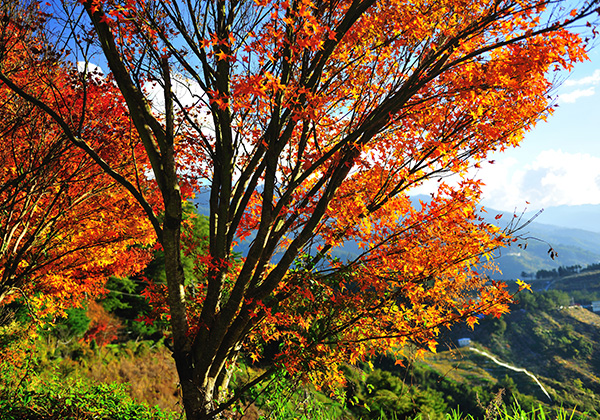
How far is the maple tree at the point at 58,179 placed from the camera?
545 centimetres

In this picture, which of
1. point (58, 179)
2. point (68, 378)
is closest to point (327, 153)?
point (58, 179)

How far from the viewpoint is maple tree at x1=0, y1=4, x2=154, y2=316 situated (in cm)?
545

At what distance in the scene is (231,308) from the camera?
383cm

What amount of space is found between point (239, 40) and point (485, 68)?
320cm

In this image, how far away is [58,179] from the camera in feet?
22.1

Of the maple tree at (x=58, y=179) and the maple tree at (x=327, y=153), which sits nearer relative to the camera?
the maple tree at (x=327, y=153)

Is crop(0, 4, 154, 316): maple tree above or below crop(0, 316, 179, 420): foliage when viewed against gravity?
above

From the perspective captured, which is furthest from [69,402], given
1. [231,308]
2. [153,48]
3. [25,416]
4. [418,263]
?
[418,263]

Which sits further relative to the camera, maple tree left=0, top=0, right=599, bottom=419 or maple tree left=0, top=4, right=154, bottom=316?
maple tree left=0, top=4, right=154, bottom=316

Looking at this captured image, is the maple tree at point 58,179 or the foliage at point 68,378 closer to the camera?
the foliage at point 68,378

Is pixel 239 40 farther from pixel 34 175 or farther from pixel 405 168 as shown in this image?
pixel 34 175

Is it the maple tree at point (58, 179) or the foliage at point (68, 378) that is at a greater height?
the maple tree at point (58, 179)

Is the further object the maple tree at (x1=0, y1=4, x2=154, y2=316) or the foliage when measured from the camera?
the maple tree at (x1=0, y1=4, x2=154, y2=316)

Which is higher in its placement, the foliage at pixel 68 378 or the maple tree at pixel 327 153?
the maple tree at pixel 327 153
